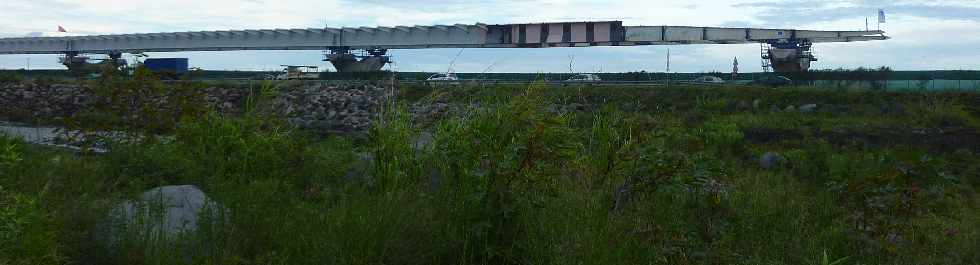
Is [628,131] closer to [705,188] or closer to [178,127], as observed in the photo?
[705,188]

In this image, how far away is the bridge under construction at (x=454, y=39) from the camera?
41.1m

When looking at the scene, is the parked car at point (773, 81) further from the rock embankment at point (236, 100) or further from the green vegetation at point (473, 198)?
the green vegetation at point (473, 198)

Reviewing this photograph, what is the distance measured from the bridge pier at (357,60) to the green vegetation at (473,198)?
1571 inches

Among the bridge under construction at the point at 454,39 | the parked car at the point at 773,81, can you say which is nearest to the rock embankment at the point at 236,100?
the bridge under construction at the point at 454,39

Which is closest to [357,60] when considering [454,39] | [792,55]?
[454,39]

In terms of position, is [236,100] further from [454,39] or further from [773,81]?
[773,81]

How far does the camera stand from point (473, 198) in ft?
19.9

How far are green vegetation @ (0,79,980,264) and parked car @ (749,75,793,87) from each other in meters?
21.9

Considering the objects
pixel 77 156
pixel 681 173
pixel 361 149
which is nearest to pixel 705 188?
pixel 681 173

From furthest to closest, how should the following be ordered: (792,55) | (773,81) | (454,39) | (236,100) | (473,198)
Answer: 1. (454,39)
2. (792,55)
3. (236,100)
4. (773,81)
5. (473,198)

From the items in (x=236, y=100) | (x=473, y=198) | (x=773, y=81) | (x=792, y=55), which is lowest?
(x=473, y=198)

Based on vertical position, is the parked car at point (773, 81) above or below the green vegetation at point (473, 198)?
above

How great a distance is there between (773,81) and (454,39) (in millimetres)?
20568

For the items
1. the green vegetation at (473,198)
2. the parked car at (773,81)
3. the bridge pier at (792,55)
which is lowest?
the green vegetation at (473,198)
